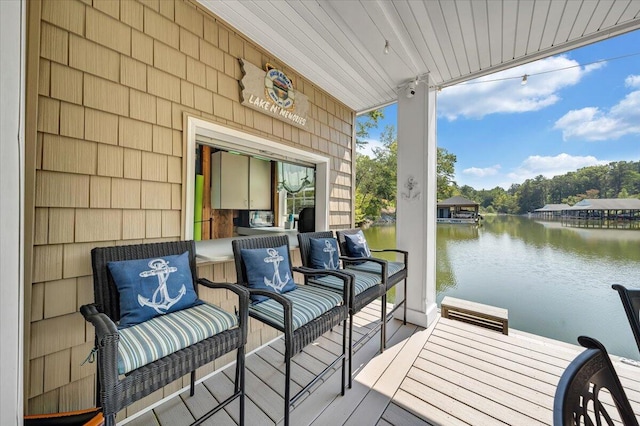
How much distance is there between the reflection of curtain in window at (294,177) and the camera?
3.28m

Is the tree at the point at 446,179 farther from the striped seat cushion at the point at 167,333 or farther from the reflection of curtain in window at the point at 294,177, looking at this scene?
the striped seat cushion at the point at 167,333

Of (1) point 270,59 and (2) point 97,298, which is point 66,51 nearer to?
(2) point 97,298

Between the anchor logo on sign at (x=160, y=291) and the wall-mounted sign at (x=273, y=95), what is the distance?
1.51 metres

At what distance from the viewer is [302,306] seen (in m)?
1.60

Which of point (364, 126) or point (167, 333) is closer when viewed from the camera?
point (167, 333)

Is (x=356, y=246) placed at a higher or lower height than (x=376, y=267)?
higher

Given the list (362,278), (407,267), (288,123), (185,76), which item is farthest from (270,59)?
(407,267)

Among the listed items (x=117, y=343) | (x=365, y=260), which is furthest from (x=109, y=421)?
(x=365, y=260)

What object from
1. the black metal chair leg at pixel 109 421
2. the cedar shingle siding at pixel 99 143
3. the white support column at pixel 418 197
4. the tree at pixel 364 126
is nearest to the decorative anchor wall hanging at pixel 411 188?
the white support column at pixel 418 197

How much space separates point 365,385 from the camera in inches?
71.4

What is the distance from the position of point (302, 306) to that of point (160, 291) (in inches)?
34.2

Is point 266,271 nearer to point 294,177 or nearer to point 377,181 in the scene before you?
point 294,177

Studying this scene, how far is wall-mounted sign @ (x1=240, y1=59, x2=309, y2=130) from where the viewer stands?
2.14 metres

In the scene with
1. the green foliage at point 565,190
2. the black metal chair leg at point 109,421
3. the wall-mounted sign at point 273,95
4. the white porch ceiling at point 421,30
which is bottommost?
the black metal chair leg at point 109,421
